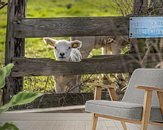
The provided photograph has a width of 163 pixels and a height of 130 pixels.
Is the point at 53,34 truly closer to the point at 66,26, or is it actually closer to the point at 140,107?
the point at 66,26

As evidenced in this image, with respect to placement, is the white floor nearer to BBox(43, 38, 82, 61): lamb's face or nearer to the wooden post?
the wooden post

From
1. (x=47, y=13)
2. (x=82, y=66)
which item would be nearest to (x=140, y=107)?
(x=82, y=66)

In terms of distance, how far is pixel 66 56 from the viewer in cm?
571

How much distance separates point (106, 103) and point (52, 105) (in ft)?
7.48

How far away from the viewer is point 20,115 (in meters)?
5.16

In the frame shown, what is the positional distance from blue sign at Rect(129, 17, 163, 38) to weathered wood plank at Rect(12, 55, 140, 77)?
12.7 inches

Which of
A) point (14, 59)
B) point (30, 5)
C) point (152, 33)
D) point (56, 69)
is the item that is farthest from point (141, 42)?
point (30, 5)

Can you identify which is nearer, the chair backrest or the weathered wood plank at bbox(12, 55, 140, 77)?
the chair backrest

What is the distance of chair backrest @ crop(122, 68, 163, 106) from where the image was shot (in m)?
3.96

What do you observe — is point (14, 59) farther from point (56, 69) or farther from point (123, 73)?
point (123, 73)

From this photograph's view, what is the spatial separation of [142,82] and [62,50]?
176 centimetres

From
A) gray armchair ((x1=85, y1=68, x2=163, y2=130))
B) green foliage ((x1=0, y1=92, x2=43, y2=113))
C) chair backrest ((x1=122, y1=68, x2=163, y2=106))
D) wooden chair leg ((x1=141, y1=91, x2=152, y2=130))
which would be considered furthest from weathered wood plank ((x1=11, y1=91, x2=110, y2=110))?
green foliage ((x1=0, y1=92, x2=43, y2=113))

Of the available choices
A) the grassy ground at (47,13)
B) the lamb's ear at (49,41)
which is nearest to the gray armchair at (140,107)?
the lamb's ear at (49,41)

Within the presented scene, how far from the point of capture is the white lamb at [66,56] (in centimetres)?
570
